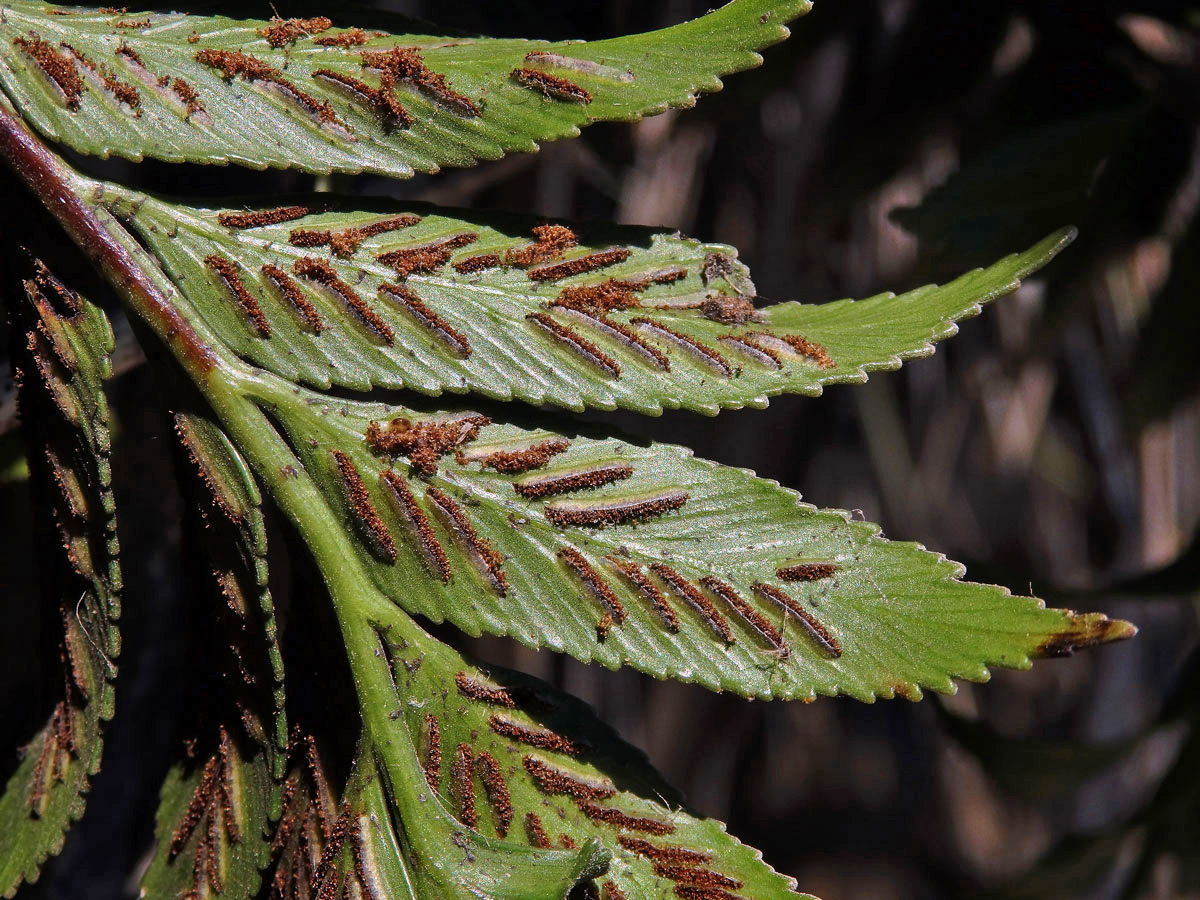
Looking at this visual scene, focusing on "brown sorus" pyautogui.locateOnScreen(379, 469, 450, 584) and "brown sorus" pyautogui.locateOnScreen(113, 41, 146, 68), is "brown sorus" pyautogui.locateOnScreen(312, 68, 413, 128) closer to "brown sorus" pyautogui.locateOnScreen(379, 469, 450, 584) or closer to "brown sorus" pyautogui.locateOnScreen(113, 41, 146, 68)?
"brown sorus" pyautogui.locateOnScreen(113, 41, 146, 68)

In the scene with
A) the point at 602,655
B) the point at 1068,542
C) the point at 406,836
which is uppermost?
the point at 602,655

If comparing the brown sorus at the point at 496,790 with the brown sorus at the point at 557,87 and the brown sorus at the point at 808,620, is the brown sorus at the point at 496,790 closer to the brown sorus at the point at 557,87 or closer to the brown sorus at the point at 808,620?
the brown sorus at the point at 808,620

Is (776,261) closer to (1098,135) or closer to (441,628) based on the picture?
(1098,135)

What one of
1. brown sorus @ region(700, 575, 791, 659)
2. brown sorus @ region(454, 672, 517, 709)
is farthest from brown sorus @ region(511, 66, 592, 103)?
brown sorus @ region(454, 672, 517, 709)

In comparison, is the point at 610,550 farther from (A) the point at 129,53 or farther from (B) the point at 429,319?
(A) the point at 129,53

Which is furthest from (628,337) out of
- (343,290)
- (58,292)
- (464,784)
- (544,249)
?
(58,292)

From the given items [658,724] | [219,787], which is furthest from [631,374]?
[658,724]

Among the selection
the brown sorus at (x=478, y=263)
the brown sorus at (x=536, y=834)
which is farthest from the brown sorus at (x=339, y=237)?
the brown sorus at (x=536, y=834)

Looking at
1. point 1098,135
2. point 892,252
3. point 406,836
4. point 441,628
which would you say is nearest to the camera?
point 406,836
